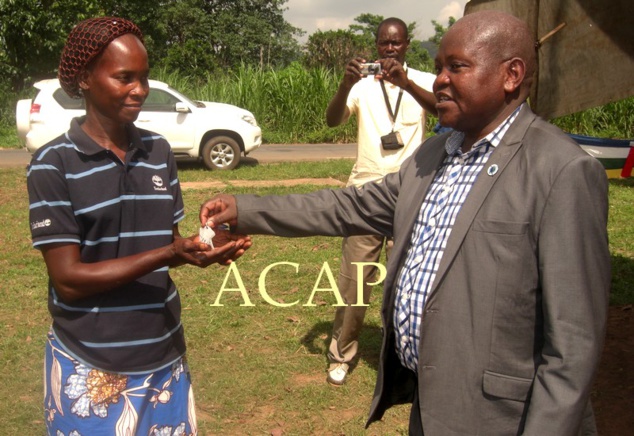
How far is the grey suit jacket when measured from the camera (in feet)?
6.07

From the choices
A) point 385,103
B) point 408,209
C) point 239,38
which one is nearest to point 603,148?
point 385,103

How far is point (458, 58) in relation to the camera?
6.84ft

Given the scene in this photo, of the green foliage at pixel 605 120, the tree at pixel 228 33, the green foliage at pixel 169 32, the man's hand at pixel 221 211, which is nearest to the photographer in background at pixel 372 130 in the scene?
the man's hand at pixel 221 211

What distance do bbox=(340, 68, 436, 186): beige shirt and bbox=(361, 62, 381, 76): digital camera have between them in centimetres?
13

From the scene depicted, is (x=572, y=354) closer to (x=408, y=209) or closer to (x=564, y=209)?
(x=564, y=209)

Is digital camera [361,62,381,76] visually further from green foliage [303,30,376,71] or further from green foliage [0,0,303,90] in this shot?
green foliage [303,30,376,71]

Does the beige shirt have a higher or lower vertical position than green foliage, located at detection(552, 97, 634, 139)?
higher

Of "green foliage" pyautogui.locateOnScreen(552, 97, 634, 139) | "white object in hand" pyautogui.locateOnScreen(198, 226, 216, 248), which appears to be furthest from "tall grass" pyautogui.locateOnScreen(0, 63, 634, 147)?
"white object in hand" pyautogui.locateOnScreen(198, 226, 216, 248)

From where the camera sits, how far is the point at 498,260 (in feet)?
6.33

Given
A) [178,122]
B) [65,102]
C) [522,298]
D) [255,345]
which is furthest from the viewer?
[178,122]

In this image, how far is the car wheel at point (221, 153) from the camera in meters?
13.3

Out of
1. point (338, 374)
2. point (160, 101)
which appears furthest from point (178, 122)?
point (338, 374)

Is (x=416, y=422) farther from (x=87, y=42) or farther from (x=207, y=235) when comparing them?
(x=87, y=42)

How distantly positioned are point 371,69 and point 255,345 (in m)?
A: 2.21
